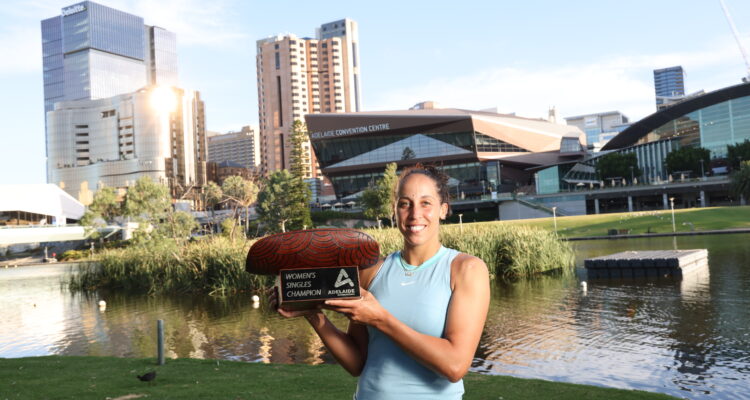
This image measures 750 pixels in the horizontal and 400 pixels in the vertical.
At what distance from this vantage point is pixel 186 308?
55.7 feet

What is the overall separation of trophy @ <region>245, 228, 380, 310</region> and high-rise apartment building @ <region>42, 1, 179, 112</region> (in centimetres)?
17008

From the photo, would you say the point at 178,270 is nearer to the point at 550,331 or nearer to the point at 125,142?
the point at 550,331

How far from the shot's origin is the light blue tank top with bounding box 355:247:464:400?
7.09 ft

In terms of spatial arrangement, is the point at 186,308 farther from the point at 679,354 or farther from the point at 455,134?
the point at 455,134

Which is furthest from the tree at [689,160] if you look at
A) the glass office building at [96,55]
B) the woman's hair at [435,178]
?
the glass office building at [96,55]

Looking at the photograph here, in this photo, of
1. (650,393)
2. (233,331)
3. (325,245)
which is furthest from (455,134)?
(325,245)

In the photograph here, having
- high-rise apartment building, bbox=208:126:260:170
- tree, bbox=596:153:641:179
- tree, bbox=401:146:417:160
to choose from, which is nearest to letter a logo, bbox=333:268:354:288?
tree, bbox=596:153:641:179

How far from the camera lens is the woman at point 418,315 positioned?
2057 mm

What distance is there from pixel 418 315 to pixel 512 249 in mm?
18337

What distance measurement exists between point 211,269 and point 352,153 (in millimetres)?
67698

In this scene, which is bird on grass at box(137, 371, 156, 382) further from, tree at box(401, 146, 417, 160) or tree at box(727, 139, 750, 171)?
tree at box(401, 146, 417, 160)

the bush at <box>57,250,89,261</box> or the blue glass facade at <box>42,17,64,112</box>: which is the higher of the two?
the blue glass facade at <box>42,17,64,112</box>

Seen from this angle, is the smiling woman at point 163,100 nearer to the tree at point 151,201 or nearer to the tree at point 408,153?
the tree at point 408,153

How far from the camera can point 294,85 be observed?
13375 cm
